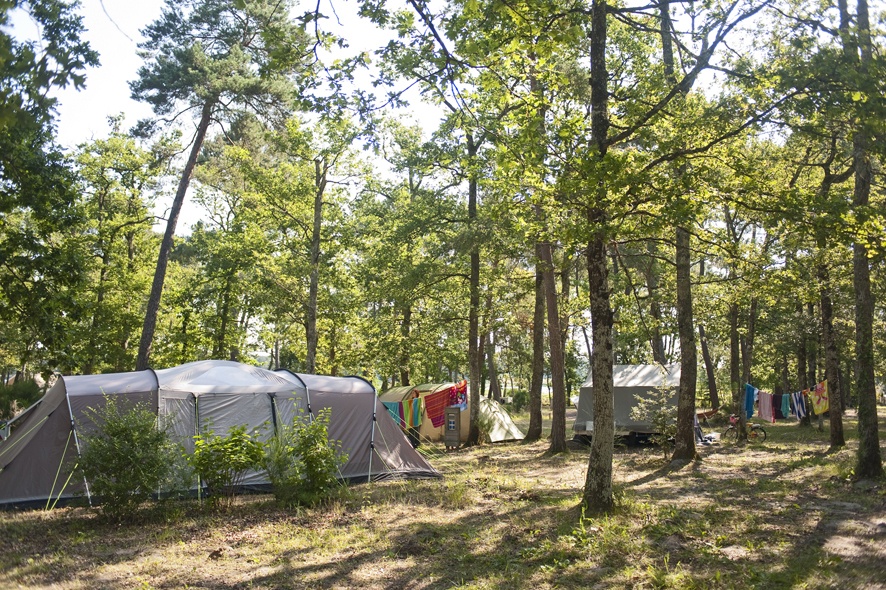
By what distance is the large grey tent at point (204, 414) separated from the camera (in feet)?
31.8

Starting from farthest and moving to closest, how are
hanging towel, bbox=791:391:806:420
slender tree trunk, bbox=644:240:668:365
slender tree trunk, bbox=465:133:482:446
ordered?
hanging towel, bbox=791:391:806:420 < slender tree trunk, bbox=465:133:482:446 < slender tree trunk, bbox=644:240:668:365

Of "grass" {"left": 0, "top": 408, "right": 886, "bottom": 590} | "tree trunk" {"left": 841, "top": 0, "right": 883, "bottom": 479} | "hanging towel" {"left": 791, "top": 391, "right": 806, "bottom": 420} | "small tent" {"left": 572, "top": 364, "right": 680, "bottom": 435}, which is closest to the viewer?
"grass" {"left": 0, "top": 408, "right": 886, "bottom": 590}

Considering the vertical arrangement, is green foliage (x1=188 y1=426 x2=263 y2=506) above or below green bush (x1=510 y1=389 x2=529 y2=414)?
above

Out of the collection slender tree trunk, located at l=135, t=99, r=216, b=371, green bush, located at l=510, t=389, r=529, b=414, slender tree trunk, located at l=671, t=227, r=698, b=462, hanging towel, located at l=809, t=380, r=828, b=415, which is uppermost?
slender tree trunk, located at l=135, t=99, r=216, b=371

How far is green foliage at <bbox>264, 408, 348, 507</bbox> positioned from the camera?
955 cm

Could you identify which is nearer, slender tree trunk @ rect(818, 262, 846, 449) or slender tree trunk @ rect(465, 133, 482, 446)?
slender tree trunk @ rect(818, 262, 846, 449)

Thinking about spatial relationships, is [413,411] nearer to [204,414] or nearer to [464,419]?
[464,419]

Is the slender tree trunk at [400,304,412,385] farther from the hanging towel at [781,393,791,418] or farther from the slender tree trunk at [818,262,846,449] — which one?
the hanging towel at [781,393,791,418]

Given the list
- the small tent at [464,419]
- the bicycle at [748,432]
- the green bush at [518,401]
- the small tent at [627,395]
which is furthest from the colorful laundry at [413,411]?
the green bush at [518,401]

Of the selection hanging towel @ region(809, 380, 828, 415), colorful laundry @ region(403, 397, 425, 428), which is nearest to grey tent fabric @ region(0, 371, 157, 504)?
colorful laundry @ region(403, 397, 425, 428)

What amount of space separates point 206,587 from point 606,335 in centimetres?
496

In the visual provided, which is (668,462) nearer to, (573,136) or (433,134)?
(573,136)

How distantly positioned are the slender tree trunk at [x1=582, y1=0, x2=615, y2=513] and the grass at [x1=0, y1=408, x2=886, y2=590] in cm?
35

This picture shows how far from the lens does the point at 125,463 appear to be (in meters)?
8.38
